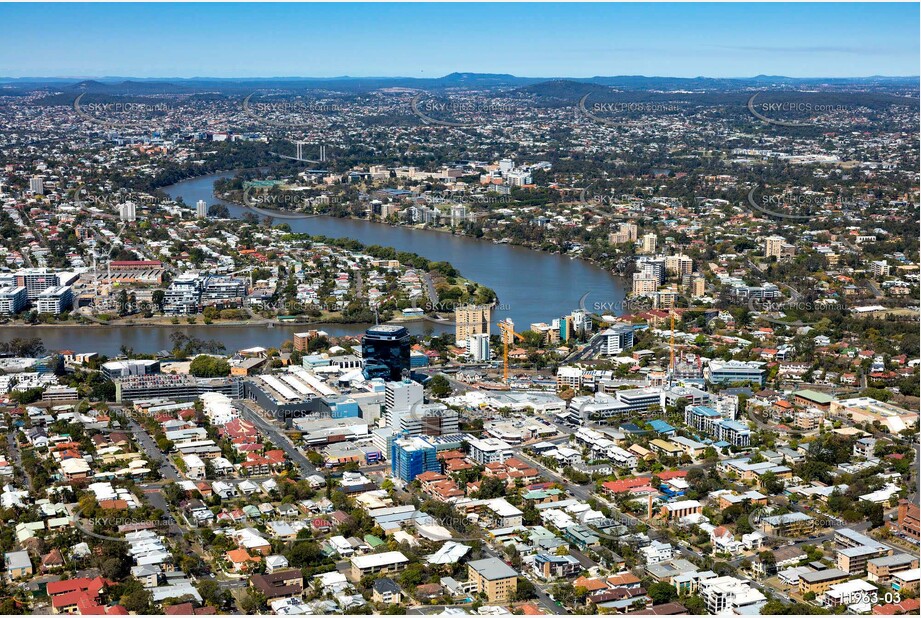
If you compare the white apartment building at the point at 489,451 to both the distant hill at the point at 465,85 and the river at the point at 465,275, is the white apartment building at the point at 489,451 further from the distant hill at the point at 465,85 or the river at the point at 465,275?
the distant hill at the point at 465,85

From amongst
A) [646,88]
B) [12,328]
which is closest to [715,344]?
[12,328]

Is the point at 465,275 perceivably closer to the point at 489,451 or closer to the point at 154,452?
the point at 489,451

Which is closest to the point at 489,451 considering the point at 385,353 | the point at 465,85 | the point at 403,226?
the point at 385,353

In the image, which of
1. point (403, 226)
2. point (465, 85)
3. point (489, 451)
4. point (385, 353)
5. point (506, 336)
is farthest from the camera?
point (465, 85)

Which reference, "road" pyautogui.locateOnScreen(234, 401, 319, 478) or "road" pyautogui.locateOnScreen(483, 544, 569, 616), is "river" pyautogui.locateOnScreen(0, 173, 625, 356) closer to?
"road" pyautogui.locateOnScreen(234, 401, 319, 478)

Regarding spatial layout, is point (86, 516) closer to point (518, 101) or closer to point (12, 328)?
point (12, 328)

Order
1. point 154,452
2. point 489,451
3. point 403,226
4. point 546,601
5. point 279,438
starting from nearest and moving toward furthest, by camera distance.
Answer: point 546,601 < point 489,451 < point 154,452 < point 279,438 < point 403,226

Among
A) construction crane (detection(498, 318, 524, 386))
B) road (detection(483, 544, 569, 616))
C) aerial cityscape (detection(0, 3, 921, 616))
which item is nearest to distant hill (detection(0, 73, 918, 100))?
aerial cityscape (detection(0, 3, 921, 616))
